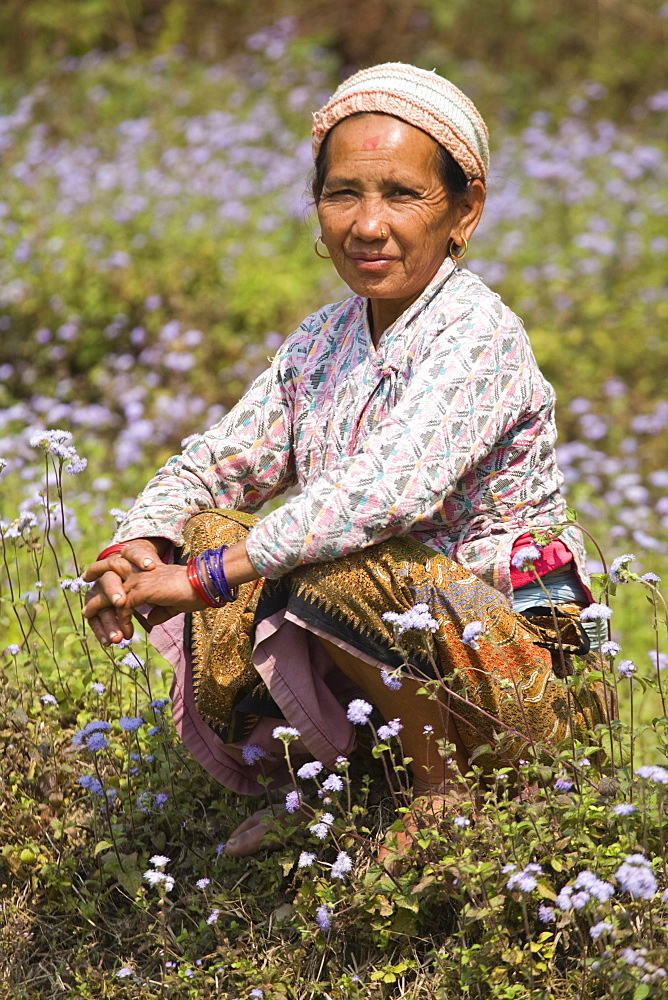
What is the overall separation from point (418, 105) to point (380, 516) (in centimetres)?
93

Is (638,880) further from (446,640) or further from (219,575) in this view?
(219,575)

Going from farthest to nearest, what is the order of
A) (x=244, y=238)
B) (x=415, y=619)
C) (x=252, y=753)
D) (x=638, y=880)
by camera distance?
(x=244, y=238) → (x=252, y=753) → (x=415, y=619) → (x=638, y=880)

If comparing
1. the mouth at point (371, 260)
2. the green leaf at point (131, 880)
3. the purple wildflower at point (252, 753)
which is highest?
the mouth at point (371, 260)

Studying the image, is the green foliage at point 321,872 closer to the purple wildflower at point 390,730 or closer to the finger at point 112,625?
the purple wildflower at point 390,730

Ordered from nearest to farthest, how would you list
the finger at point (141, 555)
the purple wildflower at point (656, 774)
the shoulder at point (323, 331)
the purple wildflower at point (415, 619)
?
1. the purple wildflower at point (656, 774)
2. the purple wildflower at point (415, 619)
3. the finger at point (141, 555)
4. the shoulder at point (323, 331)

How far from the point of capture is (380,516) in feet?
7.75

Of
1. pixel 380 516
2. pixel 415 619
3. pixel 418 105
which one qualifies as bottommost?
pixel 415 619

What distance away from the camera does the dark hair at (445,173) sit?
2654mm

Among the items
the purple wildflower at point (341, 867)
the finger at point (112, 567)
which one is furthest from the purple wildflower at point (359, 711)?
the finger at point (112, 567)

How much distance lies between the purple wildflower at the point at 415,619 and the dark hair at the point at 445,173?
101 cm

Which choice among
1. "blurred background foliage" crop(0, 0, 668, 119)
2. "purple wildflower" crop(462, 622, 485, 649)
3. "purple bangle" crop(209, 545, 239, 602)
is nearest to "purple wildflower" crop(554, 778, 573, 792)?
"purple wildflower" crop(462, 622, 485, 649)

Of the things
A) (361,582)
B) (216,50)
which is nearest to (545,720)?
(361,582)

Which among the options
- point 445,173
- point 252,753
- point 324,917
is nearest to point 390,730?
point 324,917

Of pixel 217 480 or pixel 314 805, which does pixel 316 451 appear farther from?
pixel 314 805
